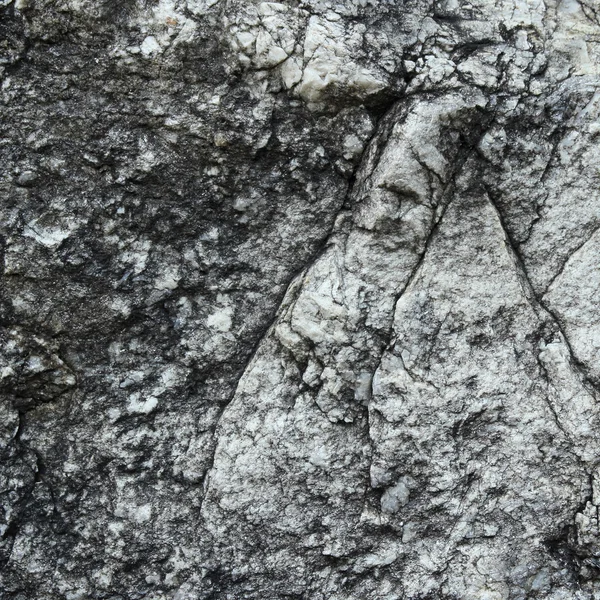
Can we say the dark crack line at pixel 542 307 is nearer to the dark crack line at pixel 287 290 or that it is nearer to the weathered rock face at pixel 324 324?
the weathered rock face at pixel 324 324

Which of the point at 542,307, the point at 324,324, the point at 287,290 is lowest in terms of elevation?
the point at 542,307

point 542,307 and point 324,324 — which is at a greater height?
point 324,324

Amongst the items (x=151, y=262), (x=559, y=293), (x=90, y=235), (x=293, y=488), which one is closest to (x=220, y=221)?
(x=151, y=262)

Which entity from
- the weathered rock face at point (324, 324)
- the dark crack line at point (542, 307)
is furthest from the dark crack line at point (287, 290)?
the dark crack line at point (542, 307)

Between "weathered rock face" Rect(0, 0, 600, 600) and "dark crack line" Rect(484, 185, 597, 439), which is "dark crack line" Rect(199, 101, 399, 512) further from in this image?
"dark crack line" Rect(484, 185, 597, 439)

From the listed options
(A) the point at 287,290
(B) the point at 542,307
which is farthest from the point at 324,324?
(B) the point at 542,307

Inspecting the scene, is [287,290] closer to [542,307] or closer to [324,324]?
[324,324]

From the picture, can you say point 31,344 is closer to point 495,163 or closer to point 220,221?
point 220,221

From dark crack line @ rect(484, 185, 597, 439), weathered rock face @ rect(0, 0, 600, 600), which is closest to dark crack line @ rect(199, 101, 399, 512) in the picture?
weathered rock face @ rect(0, 0, 600, 600)
